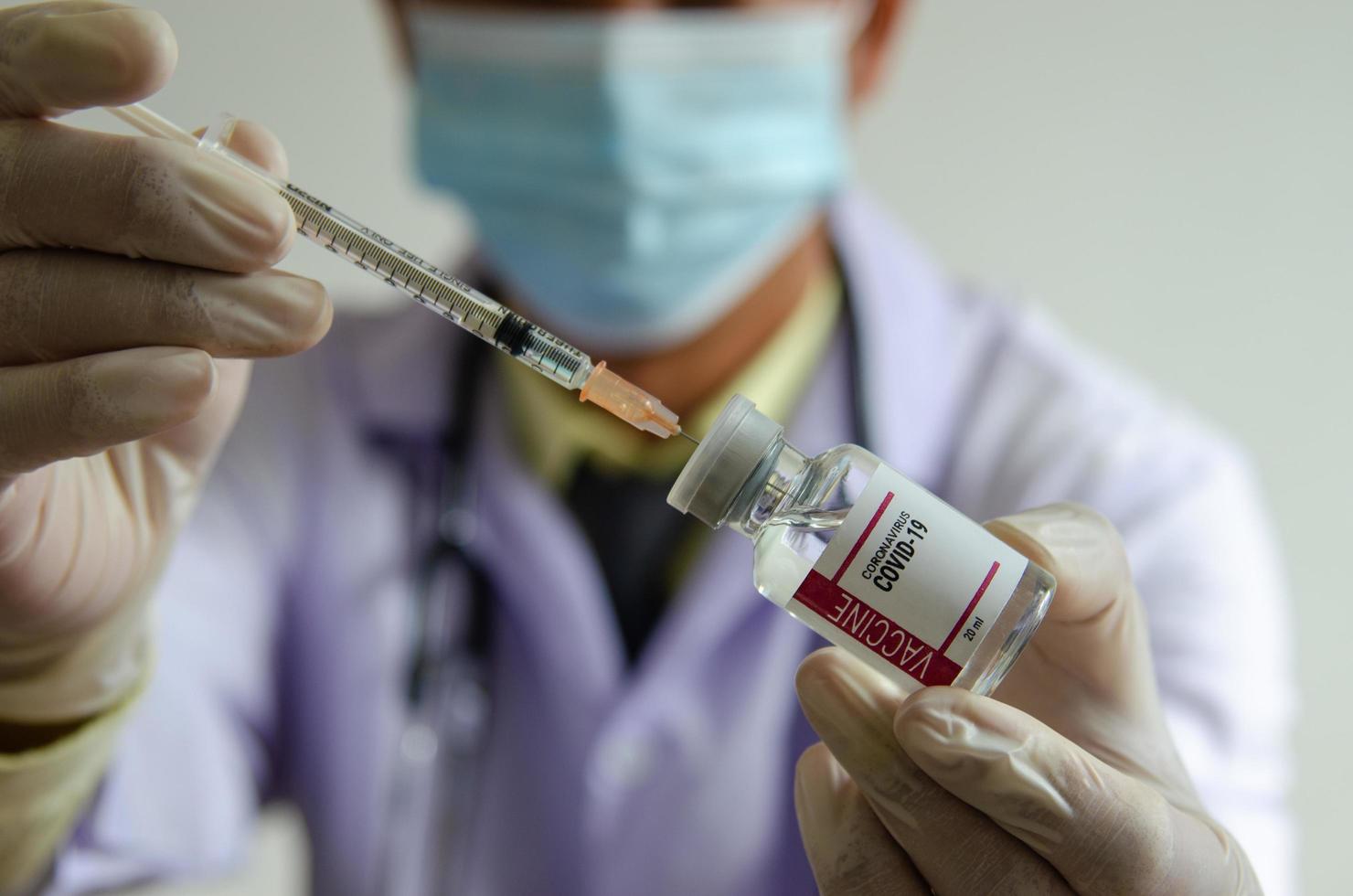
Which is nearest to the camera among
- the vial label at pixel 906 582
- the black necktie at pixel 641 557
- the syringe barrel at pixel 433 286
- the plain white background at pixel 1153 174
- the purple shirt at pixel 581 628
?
the vial label at pixel 906 582

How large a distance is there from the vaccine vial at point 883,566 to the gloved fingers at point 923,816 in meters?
0.05

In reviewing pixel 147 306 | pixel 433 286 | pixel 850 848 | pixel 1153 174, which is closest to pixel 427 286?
pixel 433 286

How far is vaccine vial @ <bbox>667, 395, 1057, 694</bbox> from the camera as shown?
2.00ft

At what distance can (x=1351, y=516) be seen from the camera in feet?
5.48

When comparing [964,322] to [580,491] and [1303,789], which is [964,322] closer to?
[580,491]

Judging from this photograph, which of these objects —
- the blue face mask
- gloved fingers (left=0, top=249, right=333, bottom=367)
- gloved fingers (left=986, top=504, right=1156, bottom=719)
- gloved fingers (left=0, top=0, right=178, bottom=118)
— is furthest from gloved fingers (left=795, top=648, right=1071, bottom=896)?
the blue face mask

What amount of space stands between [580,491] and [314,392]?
0.37 metres

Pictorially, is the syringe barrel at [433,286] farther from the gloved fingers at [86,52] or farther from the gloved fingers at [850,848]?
the gloved fingers at [850,848]

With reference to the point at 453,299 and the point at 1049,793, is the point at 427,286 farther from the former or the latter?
the point at 1049,793

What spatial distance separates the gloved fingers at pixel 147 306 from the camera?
0.66 m

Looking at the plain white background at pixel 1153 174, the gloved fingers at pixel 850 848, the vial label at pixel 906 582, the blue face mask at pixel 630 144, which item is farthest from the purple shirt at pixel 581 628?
the vial label at pixel 906 582

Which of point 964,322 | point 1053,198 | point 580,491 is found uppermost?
point 1053,198

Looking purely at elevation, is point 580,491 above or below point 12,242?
below

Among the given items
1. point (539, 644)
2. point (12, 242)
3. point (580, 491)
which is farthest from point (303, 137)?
point (12, 242)
